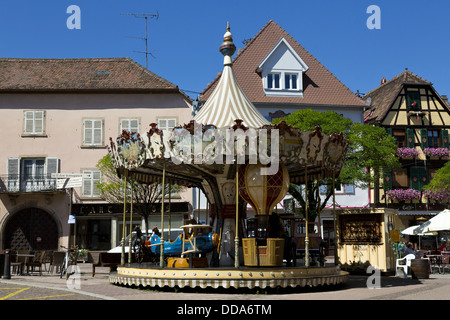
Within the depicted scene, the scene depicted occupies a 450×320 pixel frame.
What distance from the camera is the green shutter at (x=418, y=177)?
41469 millimetres

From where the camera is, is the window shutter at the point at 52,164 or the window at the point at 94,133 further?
the window at the point at 94,133

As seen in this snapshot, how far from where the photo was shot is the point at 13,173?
34812mm

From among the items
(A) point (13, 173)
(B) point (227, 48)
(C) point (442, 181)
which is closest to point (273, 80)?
(C) point (442, 181)

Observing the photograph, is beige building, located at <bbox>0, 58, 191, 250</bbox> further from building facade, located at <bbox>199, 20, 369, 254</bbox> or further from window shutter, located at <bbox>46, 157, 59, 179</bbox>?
building facade, located at <bbox>199, 20, 369, 254</bbox>

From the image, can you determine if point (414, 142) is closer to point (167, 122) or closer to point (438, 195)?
point (438, 195)

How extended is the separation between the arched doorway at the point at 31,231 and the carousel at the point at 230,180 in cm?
1810

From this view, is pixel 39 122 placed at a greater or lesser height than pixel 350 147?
greater

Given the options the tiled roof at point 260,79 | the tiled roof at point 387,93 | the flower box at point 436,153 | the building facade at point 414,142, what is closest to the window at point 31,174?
the tiled roof at point 260,79

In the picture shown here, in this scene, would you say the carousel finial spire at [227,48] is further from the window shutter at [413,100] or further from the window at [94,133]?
the window shutter at [413,100]

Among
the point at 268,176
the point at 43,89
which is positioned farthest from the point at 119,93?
the point at 268,176

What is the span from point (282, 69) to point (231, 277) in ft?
84.2

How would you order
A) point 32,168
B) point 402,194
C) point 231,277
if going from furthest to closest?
point 402,194 → point 32,168 → point 231,277

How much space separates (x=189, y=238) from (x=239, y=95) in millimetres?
5044
